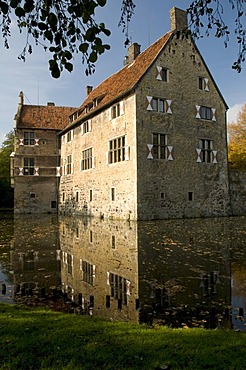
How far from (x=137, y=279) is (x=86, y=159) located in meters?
22.4

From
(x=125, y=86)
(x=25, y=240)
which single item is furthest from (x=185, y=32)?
(x=125, y=86)

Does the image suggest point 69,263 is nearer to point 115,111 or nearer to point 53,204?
point 115,111

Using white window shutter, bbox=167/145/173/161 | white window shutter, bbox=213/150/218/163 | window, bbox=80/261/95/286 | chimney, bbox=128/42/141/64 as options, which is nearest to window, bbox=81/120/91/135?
chimney, bbox=128/42/141/64

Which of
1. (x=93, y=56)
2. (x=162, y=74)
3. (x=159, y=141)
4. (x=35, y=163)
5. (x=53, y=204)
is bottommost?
(x=53, y=204)

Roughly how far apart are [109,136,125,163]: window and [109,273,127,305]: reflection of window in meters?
15.7

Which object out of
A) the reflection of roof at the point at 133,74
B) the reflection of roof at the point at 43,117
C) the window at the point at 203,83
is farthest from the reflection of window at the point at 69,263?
the reflection of roof at the point at 43,117

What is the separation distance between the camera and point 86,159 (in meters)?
28.8

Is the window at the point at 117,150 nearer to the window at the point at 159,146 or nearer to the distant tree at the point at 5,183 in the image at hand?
the window at the point at 159,146

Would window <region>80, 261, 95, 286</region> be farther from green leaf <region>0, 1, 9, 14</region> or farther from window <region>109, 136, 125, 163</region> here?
window <region>109, 136, 125, 163</region>

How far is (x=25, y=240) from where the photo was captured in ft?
43.4

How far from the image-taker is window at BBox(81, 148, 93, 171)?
A: 28017mm

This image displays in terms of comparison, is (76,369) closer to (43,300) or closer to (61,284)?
(43,300)

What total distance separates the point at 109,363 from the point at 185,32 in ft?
14.1

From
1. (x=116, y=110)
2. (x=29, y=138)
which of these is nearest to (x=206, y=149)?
(x=116, y=110)
